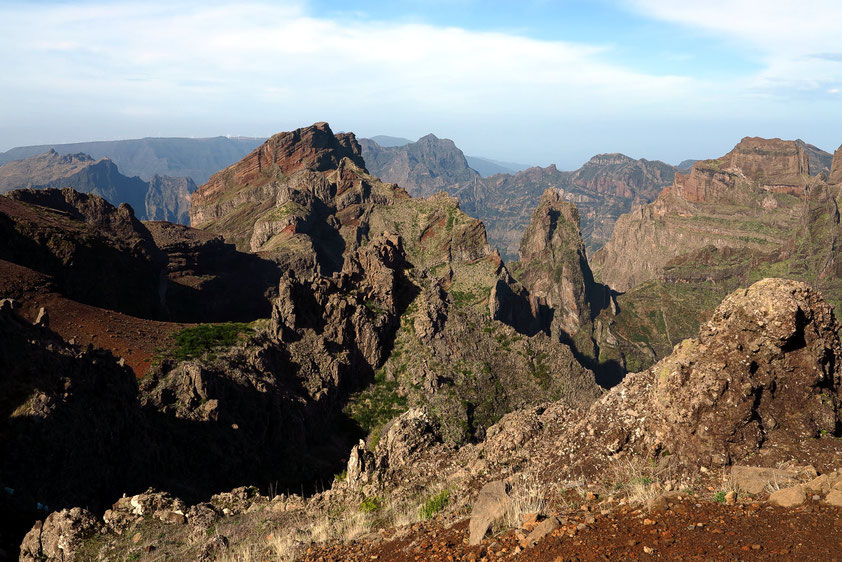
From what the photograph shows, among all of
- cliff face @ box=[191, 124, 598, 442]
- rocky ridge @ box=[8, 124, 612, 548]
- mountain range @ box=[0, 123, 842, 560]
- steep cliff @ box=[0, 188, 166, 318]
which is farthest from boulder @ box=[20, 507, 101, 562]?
steep cliff @ box=[0, 188, 166, 318]

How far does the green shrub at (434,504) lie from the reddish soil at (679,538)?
7.96 feet

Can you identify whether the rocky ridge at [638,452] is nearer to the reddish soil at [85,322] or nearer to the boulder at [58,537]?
the boulder at [58,537]

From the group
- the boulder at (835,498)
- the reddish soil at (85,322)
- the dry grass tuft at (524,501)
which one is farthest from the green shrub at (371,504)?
the reddish soil at (85,322)

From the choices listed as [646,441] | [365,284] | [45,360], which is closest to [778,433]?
[646,441]

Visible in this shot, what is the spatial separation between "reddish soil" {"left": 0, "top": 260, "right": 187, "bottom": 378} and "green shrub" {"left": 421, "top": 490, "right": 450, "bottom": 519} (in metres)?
30.1

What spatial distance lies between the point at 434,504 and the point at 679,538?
621cm

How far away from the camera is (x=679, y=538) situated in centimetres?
817

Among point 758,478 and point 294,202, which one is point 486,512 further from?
point 294,202

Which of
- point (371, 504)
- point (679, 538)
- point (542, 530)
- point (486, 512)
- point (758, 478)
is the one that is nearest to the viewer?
point (679, 538)

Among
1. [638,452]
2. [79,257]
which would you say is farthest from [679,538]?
[79,257]

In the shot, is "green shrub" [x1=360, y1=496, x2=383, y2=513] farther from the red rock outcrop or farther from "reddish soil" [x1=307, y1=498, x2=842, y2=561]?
the red rock outcrop

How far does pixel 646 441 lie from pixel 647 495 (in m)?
3.83

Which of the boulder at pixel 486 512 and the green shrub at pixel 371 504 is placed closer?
the boulder at pixel 486 512

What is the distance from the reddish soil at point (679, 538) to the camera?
7557 mm
